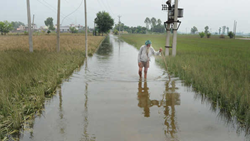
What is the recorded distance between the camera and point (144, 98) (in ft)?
20.6

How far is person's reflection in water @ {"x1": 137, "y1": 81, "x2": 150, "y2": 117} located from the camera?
17.0 feet

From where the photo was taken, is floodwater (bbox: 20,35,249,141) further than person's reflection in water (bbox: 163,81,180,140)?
No

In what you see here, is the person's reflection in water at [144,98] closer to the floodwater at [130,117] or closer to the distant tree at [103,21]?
the floodwater at [130,117]

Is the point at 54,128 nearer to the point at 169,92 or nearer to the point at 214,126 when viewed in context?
the point at 214,126

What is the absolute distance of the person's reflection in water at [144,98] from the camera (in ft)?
17.0

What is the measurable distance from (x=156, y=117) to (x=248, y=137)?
5.67ft

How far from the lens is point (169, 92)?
695 cm

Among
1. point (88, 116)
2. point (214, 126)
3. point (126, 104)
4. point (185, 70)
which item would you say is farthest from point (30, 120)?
point (185, 70)

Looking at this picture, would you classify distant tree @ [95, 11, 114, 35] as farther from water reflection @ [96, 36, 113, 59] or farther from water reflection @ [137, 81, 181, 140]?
water reflection @ [137, 81, 181, 140]

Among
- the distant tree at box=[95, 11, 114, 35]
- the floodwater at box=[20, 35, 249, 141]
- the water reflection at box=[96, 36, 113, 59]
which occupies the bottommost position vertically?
the floodwater at box=[20, 35, 249, 141]

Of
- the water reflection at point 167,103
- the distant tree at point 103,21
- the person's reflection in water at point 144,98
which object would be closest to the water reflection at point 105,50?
the person's reflection in water at point 144,98

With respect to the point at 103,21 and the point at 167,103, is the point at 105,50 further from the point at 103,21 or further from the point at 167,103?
the point at 103,21

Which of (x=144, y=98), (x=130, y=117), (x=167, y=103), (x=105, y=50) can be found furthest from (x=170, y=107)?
(x=105, y=50)

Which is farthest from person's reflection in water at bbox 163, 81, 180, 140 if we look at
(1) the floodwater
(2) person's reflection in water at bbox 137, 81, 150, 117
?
(2) person's reflection in water at bbox 137, 81, 150, 117
